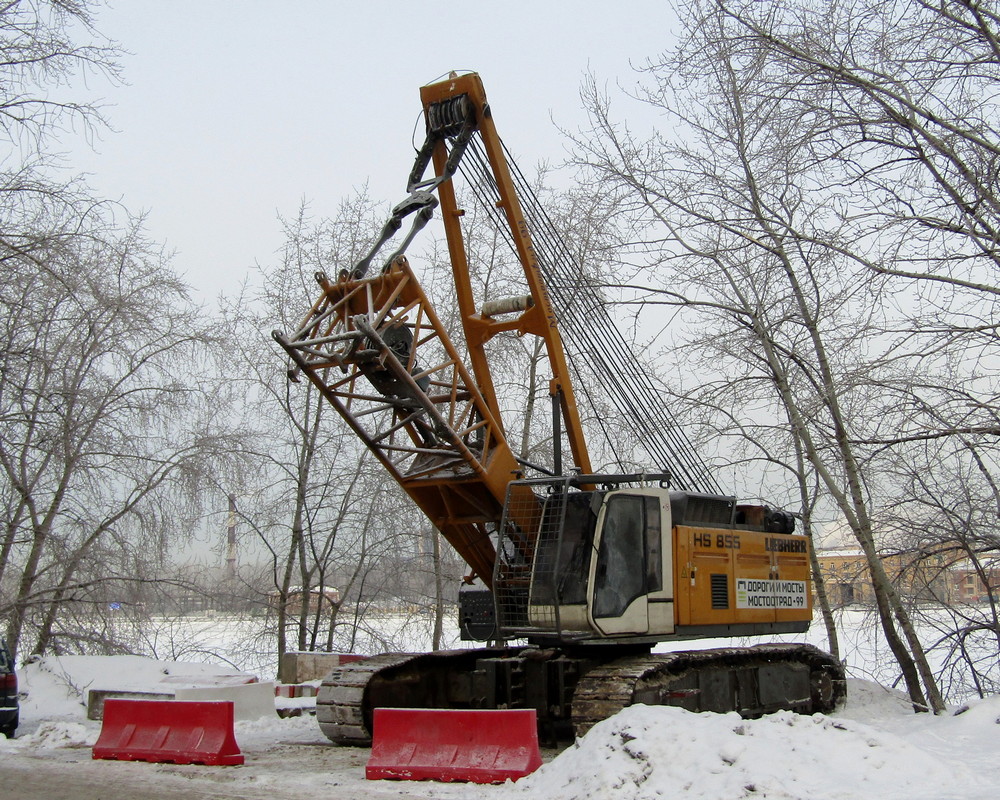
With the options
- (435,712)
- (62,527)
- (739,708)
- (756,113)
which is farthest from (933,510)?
(62,527)

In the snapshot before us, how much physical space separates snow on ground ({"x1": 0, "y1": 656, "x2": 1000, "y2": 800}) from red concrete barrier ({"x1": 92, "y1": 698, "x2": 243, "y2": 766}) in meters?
0.25

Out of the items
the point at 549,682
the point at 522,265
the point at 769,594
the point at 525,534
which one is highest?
the point at 522,265

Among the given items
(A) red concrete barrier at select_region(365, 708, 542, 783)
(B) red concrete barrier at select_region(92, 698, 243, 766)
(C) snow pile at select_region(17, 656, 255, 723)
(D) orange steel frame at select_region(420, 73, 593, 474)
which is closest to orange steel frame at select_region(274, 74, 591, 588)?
(D) orange steel frame at select_region(420, 73, 593, 474)

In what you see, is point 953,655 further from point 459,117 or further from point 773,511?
point 459,117

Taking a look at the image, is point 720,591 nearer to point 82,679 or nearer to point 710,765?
point 710,765

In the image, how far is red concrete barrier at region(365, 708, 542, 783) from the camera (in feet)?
27.8

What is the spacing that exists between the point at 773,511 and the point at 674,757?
5568 mm

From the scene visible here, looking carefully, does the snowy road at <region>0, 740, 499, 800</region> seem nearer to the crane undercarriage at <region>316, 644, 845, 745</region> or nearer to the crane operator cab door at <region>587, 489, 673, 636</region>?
the crane undercarriage at <region>316, 644, 845, 745</region>

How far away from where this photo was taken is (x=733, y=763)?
763 cm

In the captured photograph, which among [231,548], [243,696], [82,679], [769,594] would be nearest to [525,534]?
[769,594]

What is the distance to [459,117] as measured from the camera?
11094 mm

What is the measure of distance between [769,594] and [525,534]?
128 inches

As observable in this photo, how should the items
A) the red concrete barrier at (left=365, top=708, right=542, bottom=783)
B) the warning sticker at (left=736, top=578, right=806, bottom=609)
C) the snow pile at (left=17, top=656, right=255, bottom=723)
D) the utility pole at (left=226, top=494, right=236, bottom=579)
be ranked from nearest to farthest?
the red concrete barrier at (left=365, top=708, right=542, bottom=783), the warning sticker at (left=736, top=578, right=806, bottom=609), the snow pile at (left=17, top=656, right=255, bottom=723), the utility pole at (left=226, top=494, right=236, bottom=579)

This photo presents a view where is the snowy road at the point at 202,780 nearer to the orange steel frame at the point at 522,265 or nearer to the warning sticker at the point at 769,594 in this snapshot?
the orange steel frame at the point at 522,265
